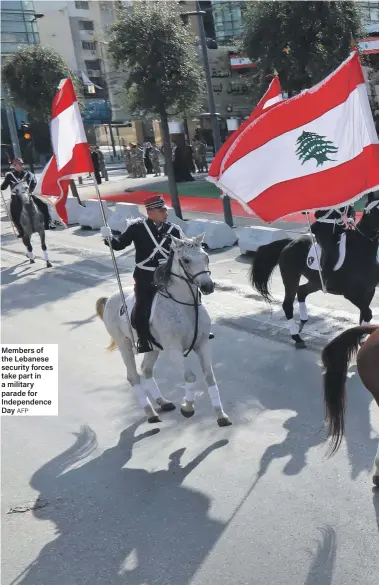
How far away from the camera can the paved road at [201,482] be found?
4.48 m

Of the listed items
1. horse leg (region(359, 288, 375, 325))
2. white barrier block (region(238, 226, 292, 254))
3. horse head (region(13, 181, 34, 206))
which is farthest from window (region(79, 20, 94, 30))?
horse leg (region(359, 288, 375, 325))

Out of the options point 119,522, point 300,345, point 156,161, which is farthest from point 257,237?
point 156,161

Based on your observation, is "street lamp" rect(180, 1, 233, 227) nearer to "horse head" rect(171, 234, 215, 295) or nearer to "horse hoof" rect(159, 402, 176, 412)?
"horse hoof" rect(159, 402, 176, 412)

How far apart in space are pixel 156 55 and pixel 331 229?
9508mm

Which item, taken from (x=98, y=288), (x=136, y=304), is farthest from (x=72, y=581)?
(x=98, y=288)

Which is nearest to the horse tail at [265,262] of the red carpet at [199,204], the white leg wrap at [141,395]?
the white leg wrap at [141,395]

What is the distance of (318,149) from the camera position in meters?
6.66

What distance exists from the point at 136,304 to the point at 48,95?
17659mm

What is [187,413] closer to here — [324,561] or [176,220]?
[324,561]

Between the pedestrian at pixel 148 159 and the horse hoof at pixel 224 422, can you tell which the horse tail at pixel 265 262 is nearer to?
the horse hoof at pixel 224 422

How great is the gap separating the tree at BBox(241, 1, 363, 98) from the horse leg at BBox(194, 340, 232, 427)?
42.0ft

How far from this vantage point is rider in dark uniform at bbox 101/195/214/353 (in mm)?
6457

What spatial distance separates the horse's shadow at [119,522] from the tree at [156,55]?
1170 centimetres

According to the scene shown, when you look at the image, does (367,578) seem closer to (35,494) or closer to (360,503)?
(360,503)
